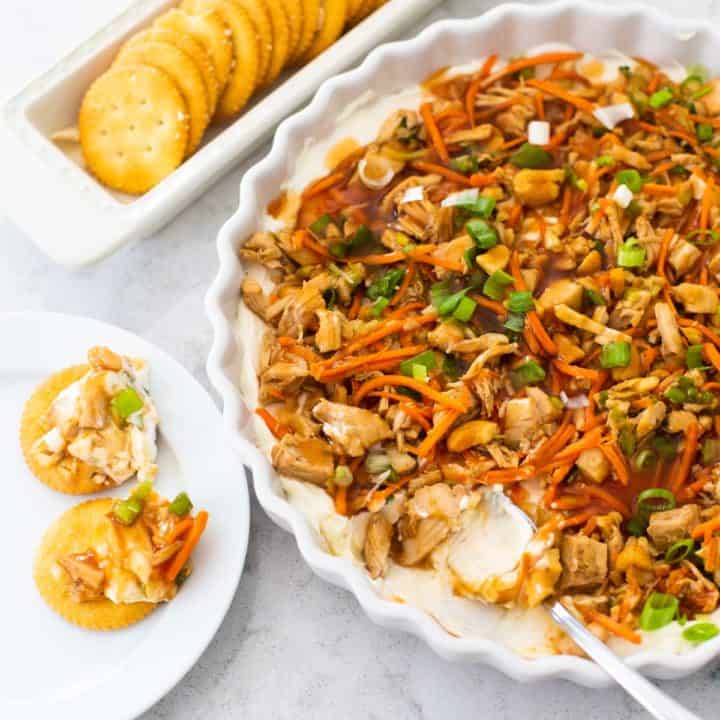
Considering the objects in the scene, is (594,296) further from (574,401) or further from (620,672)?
→ (620,672)

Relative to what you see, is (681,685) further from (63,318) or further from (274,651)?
(63,318)

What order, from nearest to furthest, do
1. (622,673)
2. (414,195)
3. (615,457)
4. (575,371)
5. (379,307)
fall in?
(622,673), (615,457), (575,371), (379,307), (414,195)

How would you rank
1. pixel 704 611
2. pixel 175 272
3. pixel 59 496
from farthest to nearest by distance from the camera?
pixel 175 272, pixel 59 496, pixel 704 611

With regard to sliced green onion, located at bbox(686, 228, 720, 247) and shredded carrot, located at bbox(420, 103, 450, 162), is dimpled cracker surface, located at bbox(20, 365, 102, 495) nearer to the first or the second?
shredded carrot, located at bbox(420, 103, 450, 162)

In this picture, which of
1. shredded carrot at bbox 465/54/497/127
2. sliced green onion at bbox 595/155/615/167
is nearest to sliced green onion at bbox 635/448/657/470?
sliced green onion at bbox 595/155/615/167

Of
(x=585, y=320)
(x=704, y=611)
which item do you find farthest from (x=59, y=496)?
(x=704, y=611)

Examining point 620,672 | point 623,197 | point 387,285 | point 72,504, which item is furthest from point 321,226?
point 620,672
